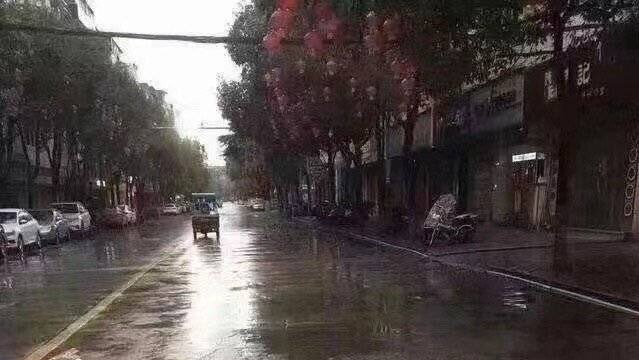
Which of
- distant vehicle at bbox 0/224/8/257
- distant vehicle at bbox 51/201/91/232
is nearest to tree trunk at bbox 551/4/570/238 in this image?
distant vehicle at bbox 0/224/8/257

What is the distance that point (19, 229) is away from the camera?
23.7 meters

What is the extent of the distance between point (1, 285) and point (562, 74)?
12.0 m

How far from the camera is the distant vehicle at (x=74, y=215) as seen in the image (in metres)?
34.3

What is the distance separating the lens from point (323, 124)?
30.4m

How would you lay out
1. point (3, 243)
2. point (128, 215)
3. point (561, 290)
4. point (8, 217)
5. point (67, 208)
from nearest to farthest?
point (561, 290) → point (3, 243) → point (8, 217) → point (67, 208) → point (128, 215)

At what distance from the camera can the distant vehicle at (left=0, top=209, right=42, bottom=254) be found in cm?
2283

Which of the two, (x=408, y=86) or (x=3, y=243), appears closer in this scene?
(x=3, y=243)

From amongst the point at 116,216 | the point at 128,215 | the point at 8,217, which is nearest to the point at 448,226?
the point at 8,217

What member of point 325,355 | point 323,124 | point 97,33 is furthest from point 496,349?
point 323,124

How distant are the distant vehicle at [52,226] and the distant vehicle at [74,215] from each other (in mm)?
2278

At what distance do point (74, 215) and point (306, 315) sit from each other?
90.1ft

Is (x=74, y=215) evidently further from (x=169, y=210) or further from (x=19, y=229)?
(x=169, y=210)

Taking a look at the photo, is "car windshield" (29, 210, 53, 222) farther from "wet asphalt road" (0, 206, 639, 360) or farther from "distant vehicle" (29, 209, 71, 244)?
"wet asphalt road" (0, 206, 639, 360)

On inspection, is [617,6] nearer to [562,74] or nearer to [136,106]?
[562,74]
